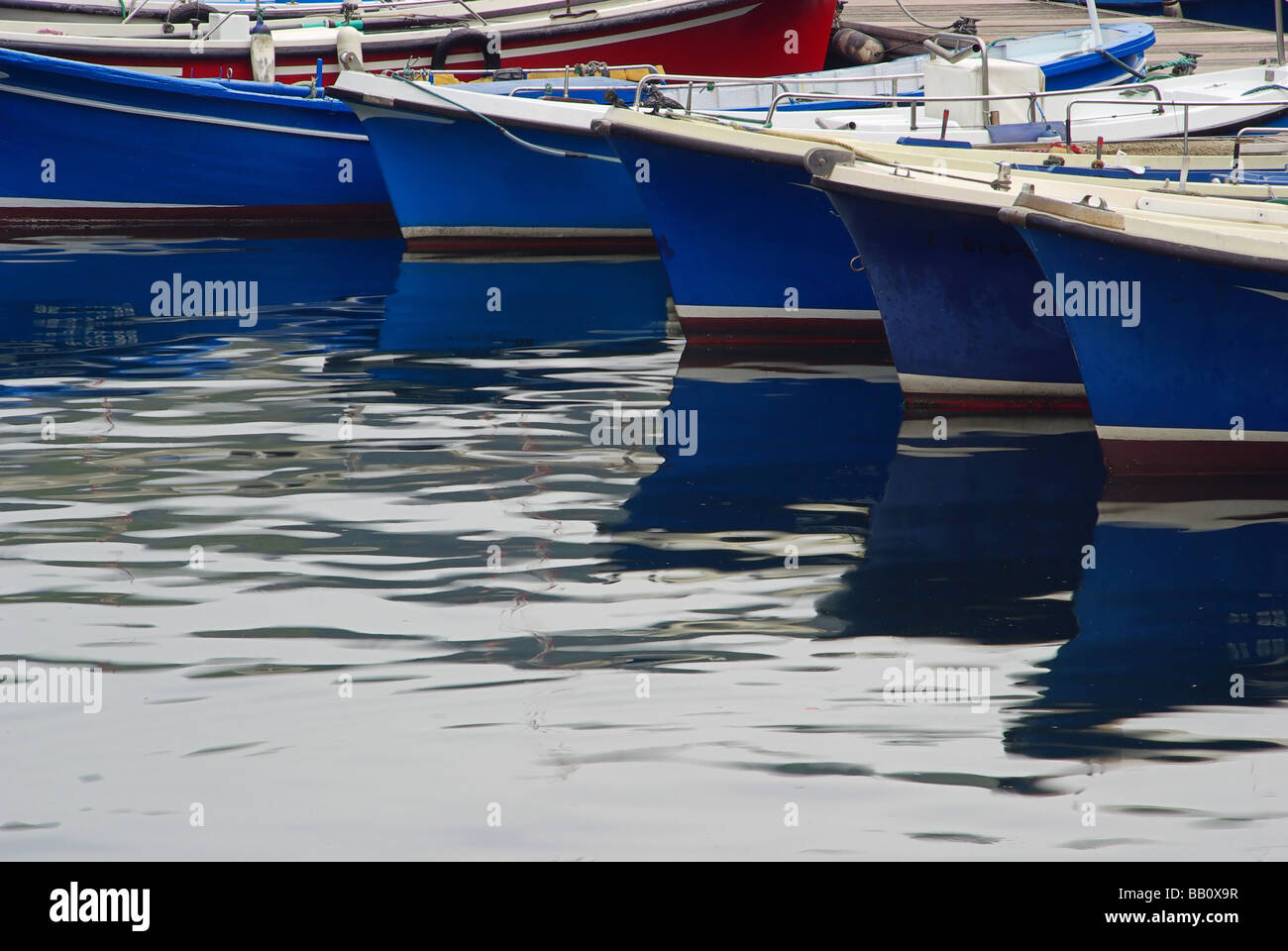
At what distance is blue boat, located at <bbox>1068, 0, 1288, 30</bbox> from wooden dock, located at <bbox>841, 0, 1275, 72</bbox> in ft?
2.03

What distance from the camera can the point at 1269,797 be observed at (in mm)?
5129

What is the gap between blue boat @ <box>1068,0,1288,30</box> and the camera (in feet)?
89.8

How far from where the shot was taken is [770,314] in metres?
12.3

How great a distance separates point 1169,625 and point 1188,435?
225 cm

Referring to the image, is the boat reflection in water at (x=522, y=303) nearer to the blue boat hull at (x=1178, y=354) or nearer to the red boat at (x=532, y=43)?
the red boat at (x=532, y=43)

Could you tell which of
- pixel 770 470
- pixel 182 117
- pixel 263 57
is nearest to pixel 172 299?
pixel 182 117

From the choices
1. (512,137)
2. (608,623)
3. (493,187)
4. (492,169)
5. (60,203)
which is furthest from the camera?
(60,203)

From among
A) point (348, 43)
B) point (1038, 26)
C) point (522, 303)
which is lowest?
point (522, 303)

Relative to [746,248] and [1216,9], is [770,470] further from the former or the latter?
[1216,9]

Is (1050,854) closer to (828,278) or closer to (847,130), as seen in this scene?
(828,278)

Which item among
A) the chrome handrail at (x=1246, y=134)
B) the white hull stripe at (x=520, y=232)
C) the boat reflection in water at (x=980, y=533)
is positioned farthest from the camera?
the white hull stripe at (x=520, y=232)

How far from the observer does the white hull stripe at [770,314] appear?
480 inches

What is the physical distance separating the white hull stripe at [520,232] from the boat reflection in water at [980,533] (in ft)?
24.3

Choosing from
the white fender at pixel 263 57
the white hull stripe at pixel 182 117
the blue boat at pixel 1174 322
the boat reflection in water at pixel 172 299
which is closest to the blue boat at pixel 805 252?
the blue boat at pixel 1174 322
